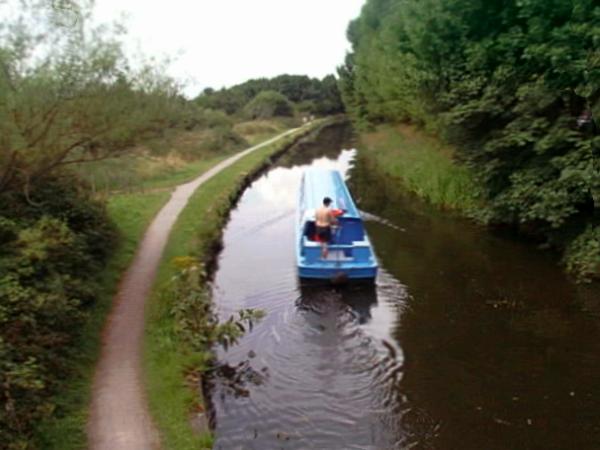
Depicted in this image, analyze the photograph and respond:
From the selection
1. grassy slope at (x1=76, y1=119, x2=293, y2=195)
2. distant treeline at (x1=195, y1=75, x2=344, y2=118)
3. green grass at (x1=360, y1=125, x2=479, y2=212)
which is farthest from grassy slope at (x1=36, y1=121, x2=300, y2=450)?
distant treeline at (x1=195, y1=75, x2=344, y2=118)

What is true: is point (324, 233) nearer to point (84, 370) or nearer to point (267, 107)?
point (84, 370)

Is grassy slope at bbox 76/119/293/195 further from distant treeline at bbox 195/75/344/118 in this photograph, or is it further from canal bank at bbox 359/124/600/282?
distant treeline at bbox 195/75/344/118

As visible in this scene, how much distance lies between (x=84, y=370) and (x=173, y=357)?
4.62 ft

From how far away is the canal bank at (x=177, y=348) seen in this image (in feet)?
26.5

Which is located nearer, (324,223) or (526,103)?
(324,223)

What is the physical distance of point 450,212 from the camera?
22.0 m

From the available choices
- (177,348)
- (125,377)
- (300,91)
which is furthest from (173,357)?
(300,91)

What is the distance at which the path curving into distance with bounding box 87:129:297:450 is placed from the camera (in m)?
7.70

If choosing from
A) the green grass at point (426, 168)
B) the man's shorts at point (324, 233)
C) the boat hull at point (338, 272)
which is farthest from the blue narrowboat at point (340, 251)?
the green grass at point (426, 168)

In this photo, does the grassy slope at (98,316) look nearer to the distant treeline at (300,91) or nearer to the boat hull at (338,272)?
the boat hull at (338,272)

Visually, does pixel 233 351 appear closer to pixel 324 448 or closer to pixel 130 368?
pixel 130 368

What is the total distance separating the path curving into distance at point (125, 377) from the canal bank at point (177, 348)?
16cm

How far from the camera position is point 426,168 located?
25750 millimetres

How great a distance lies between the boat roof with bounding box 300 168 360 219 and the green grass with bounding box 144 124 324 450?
325 cm
